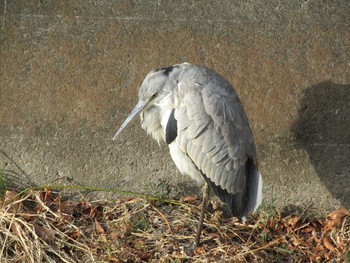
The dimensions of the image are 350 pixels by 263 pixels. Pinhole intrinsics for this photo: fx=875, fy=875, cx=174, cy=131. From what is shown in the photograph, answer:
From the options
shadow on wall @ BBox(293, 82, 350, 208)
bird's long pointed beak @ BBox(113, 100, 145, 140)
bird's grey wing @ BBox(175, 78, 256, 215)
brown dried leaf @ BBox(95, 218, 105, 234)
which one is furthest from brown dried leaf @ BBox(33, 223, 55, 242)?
shadow on wall @ BBox(293, 82, 350, 208)

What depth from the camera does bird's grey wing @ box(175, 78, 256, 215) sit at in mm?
5773

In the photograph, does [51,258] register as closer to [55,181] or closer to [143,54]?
[55,181]

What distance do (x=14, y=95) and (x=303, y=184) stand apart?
7.27 ft

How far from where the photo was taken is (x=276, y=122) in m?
6.40

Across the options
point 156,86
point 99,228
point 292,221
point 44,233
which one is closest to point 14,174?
point 44,233

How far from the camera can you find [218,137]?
19.2 feet

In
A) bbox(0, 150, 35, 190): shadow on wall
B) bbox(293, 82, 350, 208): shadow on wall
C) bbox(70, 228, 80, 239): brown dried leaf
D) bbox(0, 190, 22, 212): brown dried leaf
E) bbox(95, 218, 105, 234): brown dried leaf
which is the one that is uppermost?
bbox(293, 82, 350, 208): shadow on wall

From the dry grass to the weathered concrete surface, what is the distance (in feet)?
0.59

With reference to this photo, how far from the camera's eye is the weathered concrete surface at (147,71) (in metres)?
6.34

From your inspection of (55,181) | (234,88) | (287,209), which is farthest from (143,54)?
(287,209)

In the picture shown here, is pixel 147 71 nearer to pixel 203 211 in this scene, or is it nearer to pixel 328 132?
pixel 203 211

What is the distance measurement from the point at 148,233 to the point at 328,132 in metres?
1.50

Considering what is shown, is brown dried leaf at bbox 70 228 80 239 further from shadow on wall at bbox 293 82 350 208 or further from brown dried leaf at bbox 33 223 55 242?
shadow on wall at bbox 293 82 350 208

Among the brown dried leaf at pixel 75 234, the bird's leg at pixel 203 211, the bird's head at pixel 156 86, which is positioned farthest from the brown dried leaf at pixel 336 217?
the brown dried leaf at pixel 75 234
